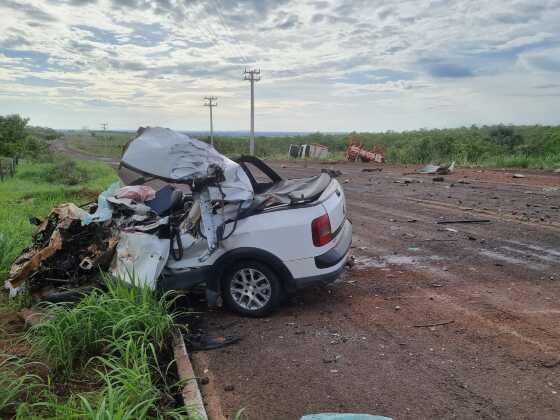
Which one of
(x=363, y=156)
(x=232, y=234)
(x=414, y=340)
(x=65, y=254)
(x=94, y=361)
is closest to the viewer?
(x=94, y=361)

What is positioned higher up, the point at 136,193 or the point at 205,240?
the point at 136,193

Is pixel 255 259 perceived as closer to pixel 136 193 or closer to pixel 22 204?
pixel 136 193

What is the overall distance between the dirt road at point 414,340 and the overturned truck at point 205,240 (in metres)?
0.47

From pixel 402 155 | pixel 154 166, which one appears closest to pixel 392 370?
pixel 154 166

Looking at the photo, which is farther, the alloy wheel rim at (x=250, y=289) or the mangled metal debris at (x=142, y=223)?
the alloy wheel rim at (x=250, y=289)

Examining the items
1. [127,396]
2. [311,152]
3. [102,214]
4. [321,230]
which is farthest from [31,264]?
[311,152]

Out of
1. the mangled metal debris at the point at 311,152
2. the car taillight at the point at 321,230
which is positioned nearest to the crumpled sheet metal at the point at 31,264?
the car taillight at the point at 321,230

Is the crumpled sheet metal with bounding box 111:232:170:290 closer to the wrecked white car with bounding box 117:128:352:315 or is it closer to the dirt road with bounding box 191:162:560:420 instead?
the wrecked white car with bounding box 117:128:352:315

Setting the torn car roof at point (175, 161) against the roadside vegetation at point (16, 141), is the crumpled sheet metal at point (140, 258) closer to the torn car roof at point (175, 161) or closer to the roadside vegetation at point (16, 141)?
the torn car roof at point (175, 161)

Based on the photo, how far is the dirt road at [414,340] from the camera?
367cm

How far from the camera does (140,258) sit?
16.7ft

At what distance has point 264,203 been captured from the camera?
5332mm

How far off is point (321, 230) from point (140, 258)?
1843 mm

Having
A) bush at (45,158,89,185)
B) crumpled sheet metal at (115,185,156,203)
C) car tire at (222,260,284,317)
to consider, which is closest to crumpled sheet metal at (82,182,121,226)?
crumpled sheet metal at (115,185,156,203)
